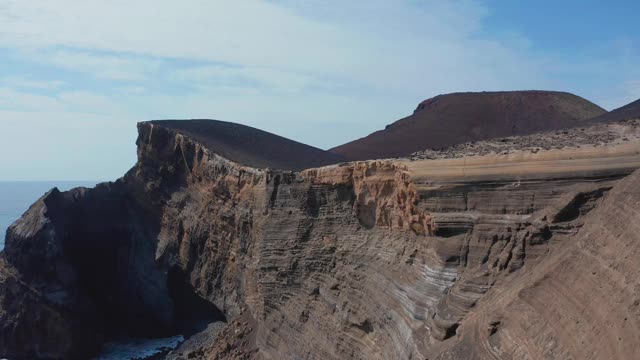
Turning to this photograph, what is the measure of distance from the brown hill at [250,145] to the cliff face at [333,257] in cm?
93

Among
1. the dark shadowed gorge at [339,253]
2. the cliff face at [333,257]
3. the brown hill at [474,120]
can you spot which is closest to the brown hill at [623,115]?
the dark shadowed gorge at [339,253]

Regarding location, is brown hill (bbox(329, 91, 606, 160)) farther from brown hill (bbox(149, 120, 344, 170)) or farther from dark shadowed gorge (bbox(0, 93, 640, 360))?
dark shadowed gorge (bbox(0, 93, 640, 360))

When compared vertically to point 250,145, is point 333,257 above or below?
below

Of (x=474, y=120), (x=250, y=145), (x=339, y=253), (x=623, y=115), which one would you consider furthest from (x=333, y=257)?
(x=474, y=120)

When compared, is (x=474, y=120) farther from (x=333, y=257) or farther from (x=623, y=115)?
(x=333, y=257)

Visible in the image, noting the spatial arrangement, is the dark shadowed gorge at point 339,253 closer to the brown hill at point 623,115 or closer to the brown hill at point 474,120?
the brown hill at point 623,115

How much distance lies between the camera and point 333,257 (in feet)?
49.8

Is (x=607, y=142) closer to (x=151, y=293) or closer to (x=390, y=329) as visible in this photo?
(x=390, y=329)

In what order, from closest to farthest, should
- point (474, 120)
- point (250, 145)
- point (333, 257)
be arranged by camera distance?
point (333, 257) → point (250, 145) → point (474, 120)

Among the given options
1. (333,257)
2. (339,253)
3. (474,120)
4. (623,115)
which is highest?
(474,120)

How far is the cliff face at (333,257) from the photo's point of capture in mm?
8852

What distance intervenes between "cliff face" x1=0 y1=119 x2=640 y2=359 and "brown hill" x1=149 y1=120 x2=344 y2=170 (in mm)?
927

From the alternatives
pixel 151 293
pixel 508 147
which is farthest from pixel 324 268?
pixel 151 293

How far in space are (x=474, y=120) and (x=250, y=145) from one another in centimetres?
1741
